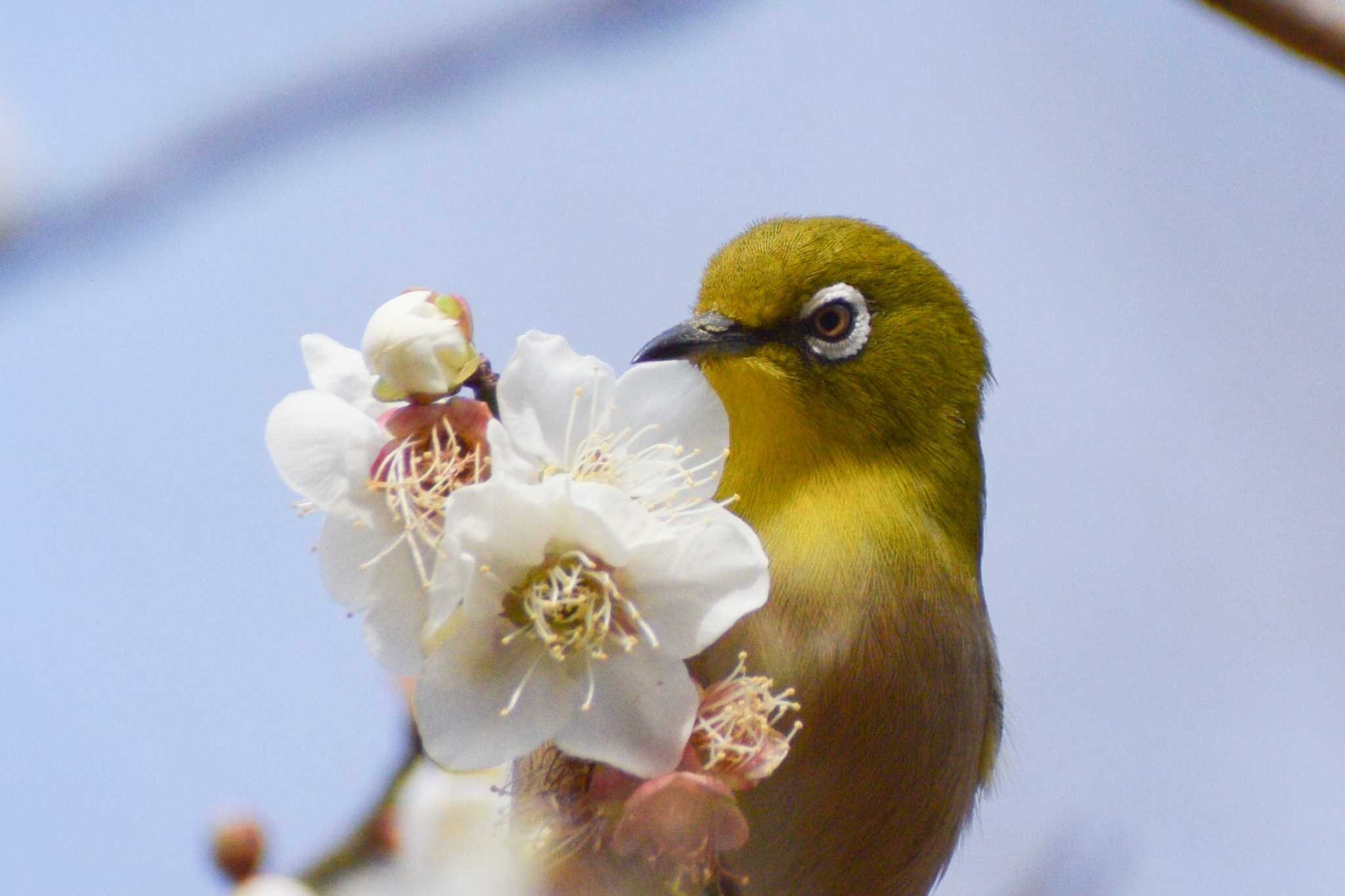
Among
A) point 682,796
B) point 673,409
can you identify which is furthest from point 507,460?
point 682,796

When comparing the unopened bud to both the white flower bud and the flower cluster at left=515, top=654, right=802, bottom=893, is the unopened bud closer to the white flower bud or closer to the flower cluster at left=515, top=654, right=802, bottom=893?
the flower cluster at left=515, top=654, right=802, bottom=893

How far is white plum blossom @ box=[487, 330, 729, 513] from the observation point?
153 centimetres

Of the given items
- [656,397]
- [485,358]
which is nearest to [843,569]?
[656,397]

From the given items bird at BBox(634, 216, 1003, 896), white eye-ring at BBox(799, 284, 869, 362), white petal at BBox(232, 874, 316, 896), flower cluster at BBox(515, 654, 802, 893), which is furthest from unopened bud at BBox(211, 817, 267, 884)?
white eye-ring at BBox(799, 284, 869, 362)

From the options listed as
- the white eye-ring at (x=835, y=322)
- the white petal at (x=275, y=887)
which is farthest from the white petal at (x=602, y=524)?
A: the white eye-ring at (x=835, y=322)

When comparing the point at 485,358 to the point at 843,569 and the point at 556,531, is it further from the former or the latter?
the point at 843,569

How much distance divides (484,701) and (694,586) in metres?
0.26

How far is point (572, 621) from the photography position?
4.84 feet

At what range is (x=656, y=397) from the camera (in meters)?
1.68

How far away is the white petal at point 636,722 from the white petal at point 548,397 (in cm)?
28

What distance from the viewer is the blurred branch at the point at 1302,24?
1.46 metres

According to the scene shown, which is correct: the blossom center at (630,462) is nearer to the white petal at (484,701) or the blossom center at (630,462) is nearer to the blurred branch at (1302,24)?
the white petal at (484,701)

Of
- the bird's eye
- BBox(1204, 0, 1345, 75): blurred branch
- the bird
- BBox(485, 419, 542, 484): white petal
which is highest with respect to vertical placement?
BBox(1204, 0, 1345, 75): blurred branch

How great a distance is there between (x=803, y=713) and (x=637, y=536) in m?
1.07
